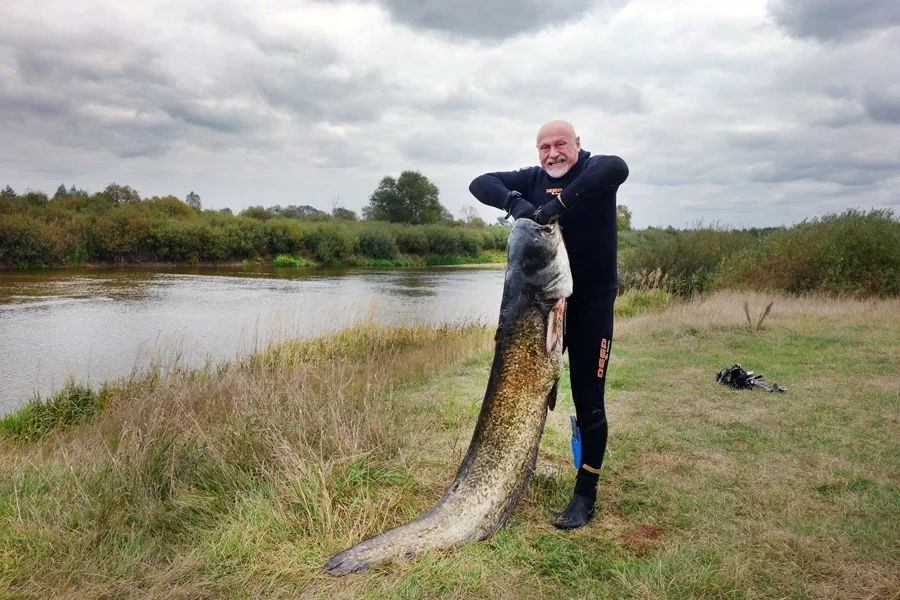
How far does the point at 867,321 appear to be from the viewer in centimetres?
1260

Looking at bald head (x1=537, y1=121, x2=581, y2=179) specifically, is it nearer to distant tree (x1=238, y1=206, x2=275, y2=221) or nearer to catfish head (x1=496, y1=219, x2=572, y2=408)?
catfish head (x1=496, y1=219, x2=572, y2=408)

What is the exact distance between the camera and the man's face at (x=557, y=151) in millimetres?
3342

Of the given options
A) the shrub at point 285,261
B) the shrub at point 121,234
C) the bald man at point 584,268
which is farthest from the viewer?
the shrub at point 285,261

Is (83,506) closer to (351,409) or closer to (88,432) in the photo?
(351,409)

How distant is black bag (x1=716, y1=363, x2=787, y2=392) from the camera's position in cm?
717

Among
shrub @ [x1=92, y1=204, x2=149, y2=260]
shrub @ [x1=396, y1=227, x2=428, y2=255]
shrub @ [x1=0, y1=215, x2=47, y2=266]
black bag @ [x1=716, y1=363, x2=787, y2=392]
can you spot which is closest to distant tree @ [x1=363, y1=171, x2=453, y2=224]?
shrub @ [x1=396, y1=227, x2=428, y2=255]

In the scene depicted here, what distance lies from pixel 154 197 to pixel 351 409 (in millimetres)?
53294

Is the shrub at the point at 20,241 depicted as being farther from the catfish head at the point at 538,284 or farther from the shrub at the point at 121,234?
the catfish head at the point at 538,284

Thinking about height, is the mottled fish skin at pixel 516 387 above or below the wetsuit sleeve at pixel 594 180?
below

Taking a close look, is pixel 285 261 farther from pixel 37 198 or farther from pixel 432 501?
pixel 432 501

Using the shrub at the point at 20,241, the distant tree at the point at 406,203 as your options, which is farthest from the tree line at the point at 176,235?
the distant tree at the point at 406,203

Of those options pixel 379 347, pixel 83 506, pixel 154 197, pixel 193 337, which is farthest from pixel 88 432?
pixel 154 197

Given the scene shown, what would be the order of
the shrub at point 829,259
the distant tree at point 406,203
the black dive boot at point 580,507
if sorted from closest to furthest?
the black dive boot at point 580,507, the shrub at point 829,259, the distant tree at point 406,203

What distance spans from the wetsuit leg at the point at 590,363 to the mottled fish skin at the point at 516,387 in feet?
0.83
